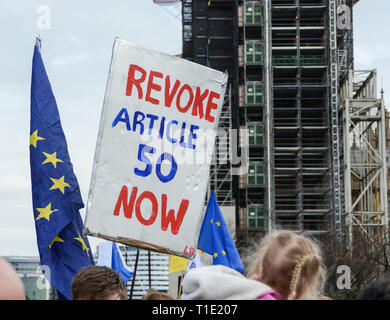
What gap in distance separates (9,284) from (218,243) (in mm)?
9837

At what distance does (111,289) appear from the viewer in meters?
4.16

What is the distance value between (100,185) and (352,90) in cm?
4788

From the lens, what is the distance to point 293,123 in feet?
169

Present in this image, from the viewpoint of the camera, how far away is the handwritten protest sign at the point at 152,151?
659 cm

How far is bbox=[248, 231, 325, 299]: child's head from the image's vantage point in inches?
124

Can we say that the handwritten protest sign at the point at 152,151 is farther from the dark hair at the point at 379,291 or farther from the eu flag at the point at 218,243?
the eu flag at the point at 218,243

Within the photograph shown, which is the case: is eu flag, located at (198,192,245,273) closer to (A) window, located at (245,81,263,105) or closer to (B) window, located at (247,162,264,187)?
(B) window, located at (247,162,264,187)

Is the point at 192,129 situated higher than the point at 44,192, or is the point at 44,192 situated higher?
the point at 192,129

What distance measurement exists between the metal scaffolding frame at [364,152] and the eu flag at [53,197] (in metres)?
41.9

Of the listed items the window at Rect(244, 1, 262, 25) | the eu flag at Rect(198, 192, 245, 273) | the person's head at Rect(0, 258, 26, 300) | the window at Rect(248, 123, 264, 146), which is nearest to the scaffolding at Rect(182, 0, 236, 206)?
the window at Rect(244, 1, 262, 25)

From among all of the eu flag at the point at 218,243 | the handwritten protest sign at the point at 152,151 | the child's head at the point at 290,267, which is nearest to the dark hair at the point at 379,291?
the child's head at the point at 290,267

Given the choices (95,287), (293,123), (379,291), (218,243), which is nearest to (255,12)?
(293,123)
